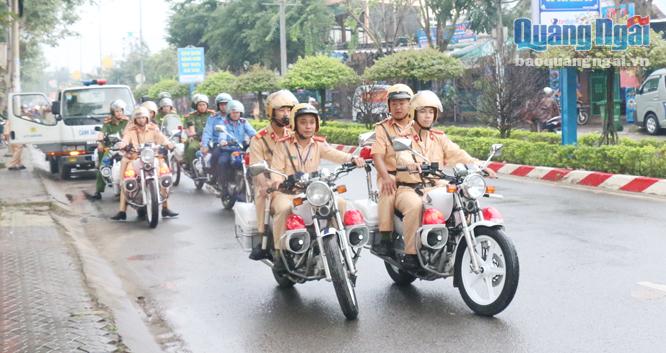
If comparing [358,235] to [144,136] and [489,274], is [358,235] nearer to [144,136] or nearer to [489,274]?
[489,274]

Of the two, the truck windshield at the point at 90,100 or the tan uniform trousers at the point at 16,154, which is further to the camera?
the tan uniform trousers at the point at 16,154

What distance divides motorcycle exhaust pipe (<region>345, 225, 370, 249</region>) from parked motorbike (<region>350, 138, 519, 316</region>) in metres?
Answer: 0.37

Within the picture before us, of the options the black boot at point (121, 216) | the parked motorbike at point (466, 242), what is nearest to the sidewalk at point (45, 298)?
the black boot at point (121, 216)

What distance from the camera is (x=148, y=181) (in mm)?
11453

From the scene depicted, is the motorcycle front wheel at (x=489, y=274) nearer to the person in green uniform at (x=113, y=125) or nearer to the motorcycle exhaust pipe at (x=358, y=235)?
the motorcycle exhaust pipe at (x=358, y=235)

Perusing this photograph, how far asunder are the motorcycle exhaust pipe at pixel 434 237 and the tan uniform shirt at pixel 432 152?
60 centimetres

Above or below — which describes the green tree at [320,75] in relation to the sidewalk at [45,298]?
above

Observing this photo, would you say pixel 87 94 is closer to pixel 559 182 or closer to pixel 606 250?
pixel 559 182

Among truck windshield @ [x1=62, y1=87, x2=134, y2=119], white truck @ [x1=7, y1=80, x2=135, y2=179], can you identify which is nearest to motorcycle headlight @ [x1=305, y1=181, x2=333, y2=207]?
white truck @ [x1=7, y1=80, x2=135, y2=179]

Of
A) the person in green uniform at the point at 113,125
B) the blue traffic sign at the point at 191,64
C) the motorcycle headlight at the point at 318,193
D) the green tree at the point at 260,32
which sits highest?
the green tree at the point at 260,32

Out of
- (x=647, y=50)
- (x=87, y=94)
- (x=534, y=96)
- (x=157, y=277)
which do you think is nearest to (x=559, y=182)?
(x=647, y=50)

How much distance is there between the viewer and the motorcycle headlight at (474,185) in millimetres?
6070

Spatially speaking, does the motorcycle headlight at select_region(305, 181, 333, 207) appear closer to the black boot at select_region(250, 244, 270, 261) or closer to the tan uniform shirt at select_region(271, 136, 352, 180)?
the tan uniform shirt at select_region(271, 136, 352, 180)

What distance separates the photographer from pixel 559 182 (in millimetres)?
14656
